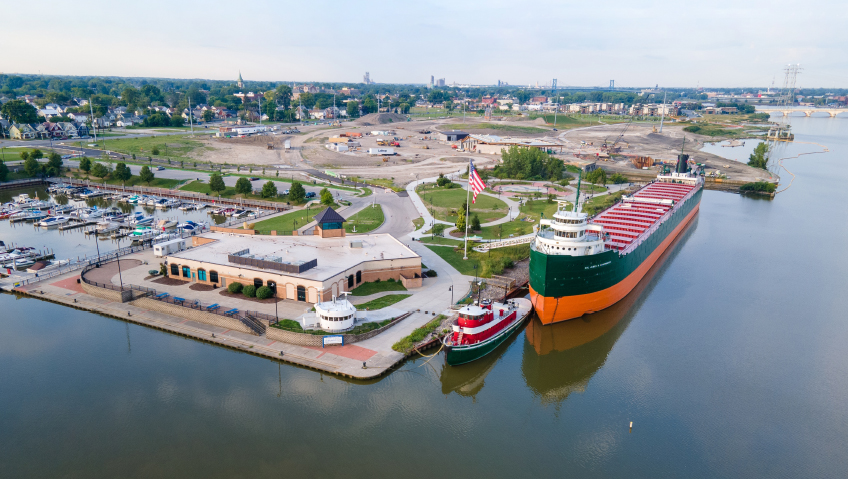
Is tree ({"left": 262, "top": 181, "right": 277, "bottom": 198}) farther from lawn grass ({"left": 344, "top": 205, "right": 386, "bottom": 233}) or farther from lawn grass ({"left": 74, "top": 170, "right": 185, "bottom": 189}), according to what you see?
lawn grass ({"left": 74, "top": 170, "right": 185, "bottom": 189})

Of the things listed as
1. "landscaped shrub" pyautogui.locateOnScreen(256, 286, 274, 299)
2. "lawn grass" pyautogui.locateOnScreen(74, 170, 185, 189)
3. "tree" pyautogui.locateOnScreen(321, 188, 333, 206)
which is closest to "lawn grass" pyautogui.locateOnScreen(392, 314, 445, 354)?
"landscaped shrub" pyautogui.locateOnScreen(256, 286, 274, 299)


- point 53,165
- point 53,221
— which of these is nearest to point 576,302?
point 53,221

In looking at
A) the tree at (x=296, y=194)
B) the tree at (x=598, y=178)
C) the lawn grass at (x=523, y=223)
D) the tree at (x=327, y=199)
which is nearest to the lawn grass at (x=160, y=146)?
the tree at (x=296, y=194)

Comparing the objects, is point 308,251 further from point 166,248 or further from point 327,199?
point 327,199

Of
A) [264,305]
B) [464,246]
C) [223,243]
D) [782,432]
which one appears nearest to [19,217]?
[223,243]

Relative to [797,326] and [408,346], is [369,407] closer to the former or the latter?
[408,346]

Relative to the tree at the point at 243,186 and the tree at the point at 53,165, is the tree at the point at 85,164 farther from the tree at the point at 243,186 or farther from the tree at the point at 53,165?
the tree at the point at 243,186
